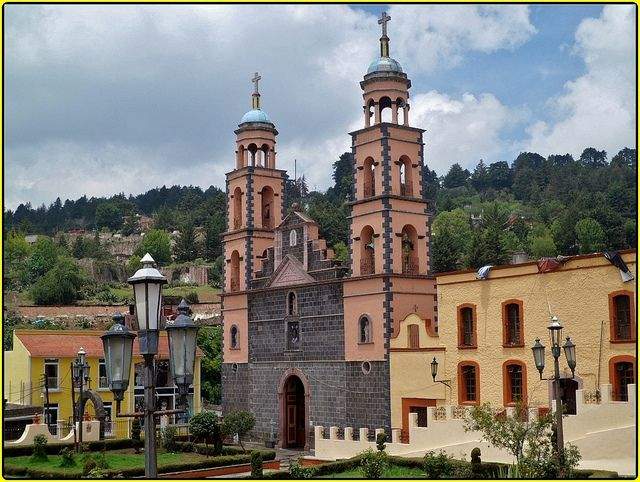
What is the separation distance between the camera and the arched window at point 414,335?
2983cm

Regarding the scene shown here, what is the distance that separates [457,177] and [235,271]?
133857mm

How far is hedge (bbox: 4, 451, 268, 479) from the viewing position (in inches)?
1008

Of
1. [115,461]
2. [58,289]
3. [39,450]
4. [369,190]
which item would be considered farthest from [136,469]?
[58,289]

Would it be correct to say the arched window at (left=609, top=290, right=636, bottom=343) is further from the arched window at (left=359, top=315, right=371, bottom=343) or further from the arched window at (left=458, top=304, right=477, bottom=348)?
the arched window at (left=359, top=315, right=371, bottom=343)

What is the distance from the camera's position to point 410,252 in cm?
3244

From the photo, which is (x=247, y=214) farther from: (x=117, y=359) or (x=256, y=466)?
(x=117, y=359)

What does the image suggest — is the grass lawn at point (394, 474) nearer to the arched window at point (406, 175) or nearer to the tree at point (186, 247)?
the arched window at point (406, 175)

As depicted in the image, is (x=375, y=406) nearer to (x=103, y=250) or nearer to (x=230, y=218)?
(x=230, y=218)

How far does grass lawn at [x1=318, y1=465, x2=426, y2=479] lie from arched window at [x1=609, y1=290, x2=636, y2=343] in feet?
21.5

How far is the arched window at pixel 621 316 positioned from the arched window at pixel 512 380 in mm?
3100

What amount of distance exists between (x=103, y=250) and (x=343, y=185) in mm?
42077

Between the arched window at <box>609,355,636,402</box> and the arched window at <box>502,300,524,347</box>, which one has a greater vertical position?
the arched window at <box>502,300,524,347</box>

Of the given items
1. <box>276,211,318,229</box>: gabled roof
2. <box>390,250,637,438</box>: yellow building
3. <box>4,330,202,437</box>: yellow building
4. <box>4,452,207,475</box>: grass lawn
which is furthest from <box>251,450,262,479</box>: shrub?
<box>4,330,202,437</box>: yellow building

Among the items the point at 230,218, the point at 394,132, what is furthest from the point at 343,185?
the point at 394,132
